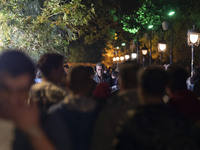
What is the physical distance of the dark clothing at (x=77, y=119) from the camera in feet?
8.55

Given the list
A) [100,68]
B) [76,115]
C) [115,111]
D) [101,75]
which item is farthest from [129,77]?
[101,75]

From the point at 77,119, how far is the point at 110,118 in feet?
1.02

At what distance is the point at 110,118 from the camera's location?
107 inches

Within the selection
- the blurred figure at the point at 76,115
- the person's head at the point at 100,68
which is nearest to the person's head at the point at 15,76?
the blurred figure at the point at 76,115

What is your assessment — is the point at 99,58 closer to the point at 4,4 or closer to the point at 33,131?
the point at 4,4

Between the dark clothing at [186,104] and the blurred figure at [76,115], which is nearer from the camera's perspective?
the blurred figure at [76,115]

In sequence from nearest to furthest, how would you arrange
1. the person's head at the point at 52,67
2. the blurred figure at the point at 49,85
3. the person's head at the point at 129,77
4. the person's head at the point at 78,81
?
1. the person's head at the point at 129,77
2. the person's head at the point at 78,81
3. the blurred figure at the point at 49,85
4. the person's head at the point at 52,67

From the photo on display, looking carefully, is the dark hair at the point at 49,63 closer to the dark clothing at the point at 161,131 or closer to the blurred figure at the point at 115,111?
the blurred figure at the point at 115,111

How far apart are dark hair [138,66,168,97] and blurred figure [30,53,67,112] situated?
58.2 inches

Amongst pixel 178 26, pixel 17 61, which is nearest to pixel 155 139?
pixel 17 61

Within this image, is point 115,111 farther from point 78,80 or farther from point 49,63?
point 49,63

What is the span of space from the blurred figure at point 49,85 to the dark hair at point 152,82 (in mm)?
1478

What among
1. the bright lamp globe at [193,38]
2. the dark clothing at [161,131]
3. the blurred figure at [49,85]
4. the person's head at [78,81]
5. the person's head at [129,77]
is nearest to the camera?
the dark clothing at [161,131]

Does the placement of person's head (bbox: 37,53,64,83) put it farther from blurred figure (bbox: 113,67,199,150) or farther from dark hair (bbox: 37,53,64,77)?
blurred figure (bbox: 113,67,199,150)
